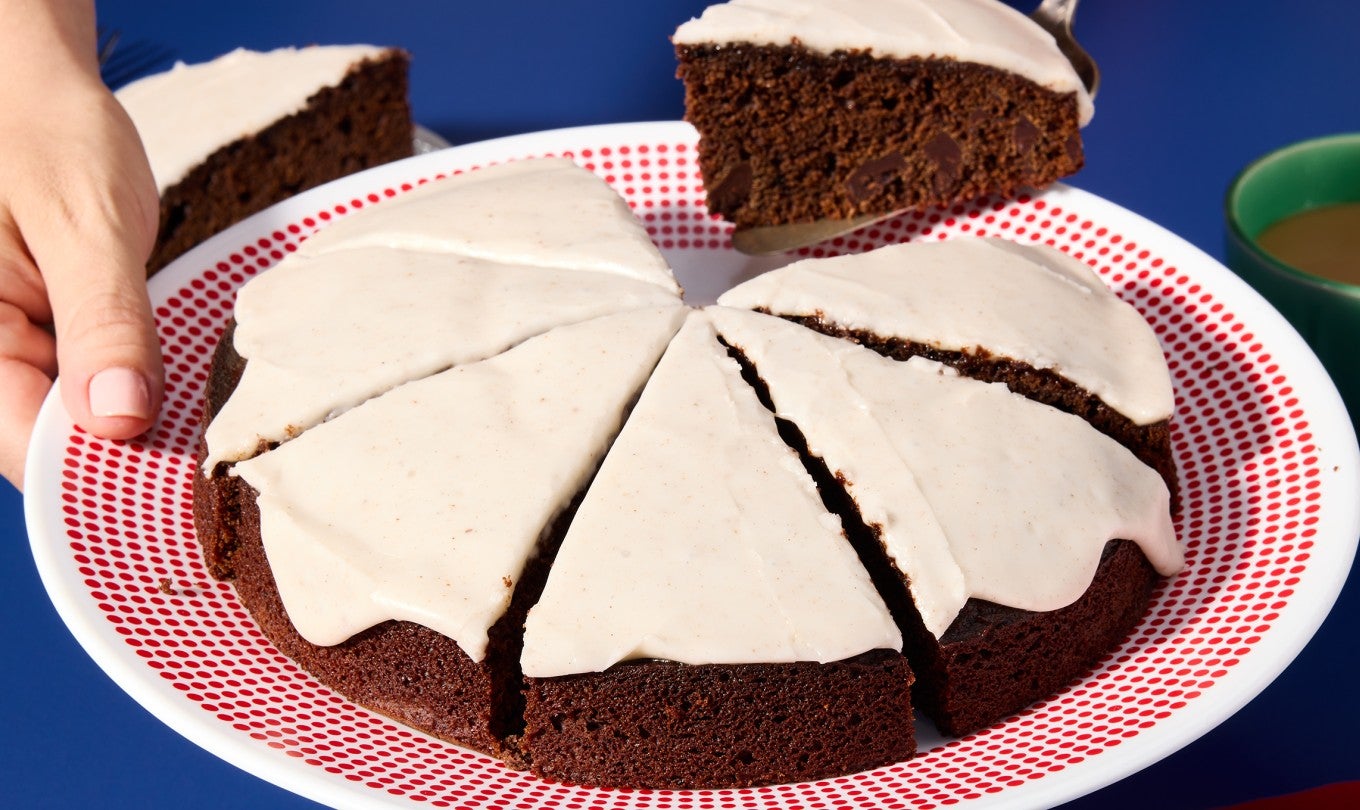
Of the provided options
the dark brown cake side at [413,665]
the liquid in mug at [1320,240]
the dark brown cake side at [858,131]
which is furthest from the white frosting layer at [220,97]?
the liquid in mug at [1320,240]

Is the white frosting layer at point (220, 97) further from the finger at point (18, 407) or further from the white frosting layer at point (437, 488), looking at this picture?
the white frosting layer at point (437, 488)

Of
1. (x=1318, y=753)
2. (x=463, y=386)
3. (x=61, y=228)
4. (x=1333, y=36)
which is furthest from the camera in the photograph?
(x=1333, y=36)

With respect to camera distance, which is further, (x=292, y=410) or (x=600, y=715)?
(x=292, y=410)

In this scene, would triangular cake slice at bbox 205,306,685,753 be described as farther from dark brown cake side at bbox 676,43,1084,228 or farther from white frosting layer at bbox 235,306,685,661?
dark brown cake side at bbox 676,43,1084,228

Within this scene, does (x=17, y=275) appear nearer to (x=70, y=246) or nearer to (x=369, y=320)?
(x=70, y=246)

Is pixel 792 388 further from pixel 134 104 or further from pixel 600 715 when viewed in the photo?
pixel 134 104

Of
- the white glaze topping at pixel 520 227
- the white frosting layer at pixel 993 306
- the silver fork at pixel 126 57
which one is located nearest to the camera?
the white frosting layer at pixel 993 306

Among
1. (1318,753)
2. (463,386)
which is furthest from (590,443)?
(1318,753)
